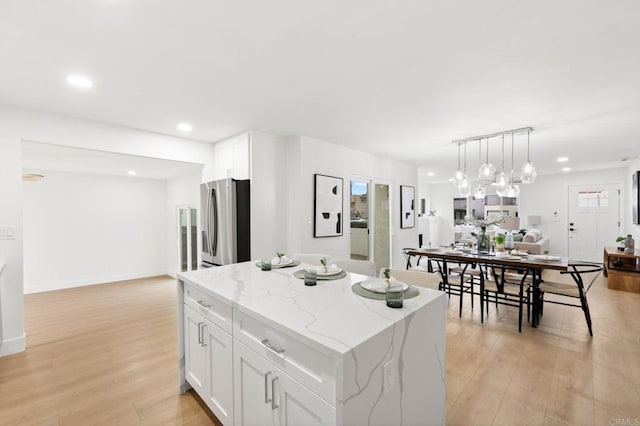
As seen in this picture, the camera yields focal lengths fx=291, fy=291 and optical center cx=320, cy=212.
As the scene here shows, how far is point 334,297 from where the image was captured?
5.27 ft

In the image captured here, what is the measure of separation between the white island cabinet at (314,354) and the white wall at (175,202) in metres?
4.03

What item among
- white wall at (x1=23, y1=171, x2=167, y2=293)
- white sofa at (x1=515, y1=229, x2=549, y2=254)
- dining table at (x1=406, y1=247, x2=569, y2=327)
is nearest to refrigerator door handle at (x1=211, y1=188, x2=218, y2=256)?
dining table at (x1=406, y1=247, x2=569, y2=327)

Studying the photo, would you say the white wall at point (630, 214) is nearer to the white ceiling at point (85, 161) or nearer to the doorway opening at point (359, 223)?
the doorway opening at point (359, 223)

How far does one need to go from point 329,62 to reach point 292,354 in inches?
74.8

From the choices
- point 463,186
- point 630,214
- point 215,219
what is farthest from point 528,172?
point 630,214

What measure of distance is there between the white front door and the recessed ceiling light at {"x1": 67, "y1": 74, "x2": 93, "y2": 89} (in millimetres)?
10497

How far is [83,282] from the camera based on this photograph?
18.0ft

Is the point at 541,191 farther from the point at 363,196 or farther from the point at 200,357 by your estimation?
the point at 200,357

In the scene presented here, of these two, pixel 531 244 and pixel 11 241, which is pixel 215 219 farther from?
pixel 531 244

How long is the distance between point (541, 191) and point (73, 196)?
11530 mm

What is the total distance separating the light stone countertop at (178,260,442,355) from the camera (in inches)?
44.5

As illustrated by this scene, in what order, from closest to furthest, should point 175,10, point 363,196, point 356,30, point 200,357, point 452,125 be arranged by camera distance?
point 175,10 < point 356,30 < point 200,357 < point 452,125 < point 363,196

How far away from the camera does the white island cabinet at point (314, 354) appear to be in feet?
3.47

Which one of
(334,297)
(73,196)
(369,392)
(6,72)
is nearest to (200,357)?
(334,297)
